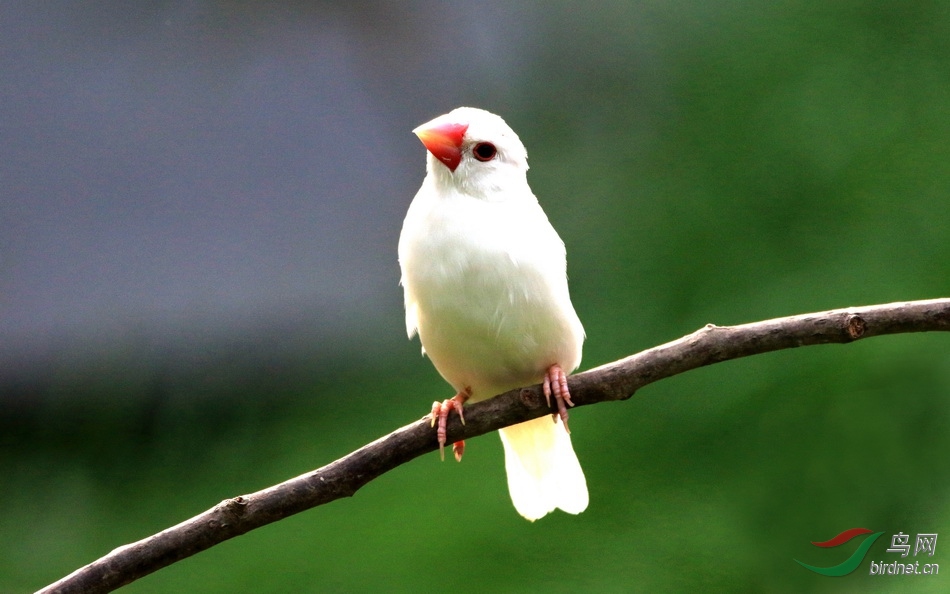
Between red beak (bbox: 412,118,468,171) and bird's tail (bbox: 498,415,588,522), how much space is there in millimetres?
897

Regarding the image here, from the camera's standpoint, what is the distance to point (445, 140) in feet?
8.23

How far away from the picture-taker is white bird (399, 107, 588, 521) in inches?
94.1

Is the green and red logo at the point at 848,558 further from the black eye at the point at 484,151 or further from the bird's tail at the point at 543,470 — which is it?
the black eye at the point at 484,151

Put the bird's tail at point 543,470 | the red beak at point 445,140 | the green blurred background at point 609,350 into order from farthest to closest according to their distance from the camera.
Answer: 1. the green blurred background at point 609,350
2. the bird's tail at point 543,470
3. the red beak at point 445,140

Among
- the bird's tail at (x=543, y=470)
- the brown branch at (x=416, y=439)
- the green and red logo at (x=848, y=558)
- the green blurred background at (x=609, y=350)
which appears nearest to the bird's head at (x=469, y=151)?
the brown branch at (x=416, y=439)

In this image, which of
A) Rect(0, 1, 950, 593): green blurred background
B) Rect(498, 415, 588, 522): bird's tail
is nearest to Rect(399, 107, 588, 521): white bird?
Rect(498, 415, 588, 522): bird's tail

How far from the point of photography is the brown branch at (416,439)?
6.57 ft

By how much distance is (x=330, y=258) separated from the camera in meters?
5.25

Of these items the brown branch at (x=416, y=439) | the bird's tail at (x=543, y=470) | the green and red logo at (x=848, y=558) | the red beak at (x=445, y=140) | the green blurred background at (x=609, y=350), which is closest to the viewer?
the brown branch at (x=416, y=439)

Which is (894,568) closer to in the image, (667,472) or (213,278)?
(667,472)

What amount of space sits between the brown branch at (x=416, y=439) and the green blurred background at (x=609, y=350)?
2.67 meters

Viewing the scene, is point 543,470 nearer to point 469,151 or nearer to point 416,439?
point 416,439

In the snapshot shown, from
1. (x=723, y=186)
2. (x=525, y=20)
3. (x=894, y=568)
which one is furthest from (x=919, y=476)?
(x=525, y=20)

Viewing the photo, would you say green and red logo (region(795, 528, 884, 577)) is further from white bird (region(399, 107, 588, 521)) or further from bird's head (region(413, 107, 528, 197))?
bird's head (region(413, 107, 528, 197))
